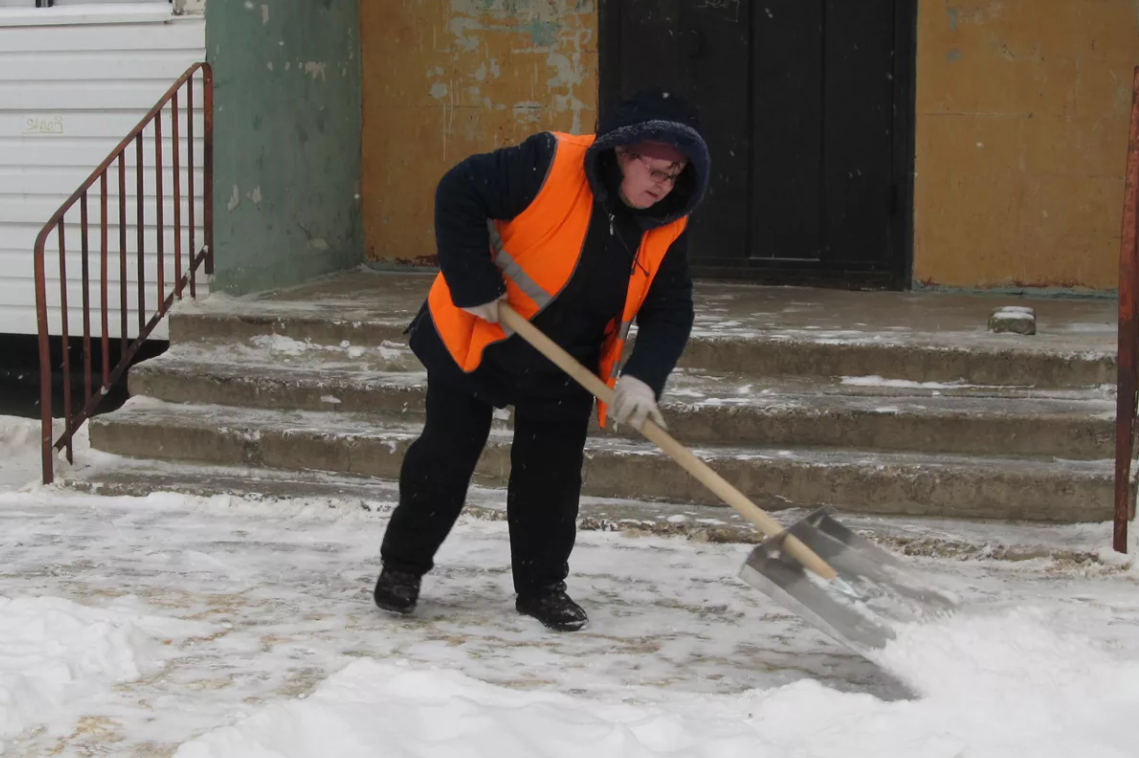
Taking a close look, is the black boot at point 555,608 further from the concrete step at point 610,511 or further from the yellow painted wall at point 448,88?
the yellow painted wall at point 448,88

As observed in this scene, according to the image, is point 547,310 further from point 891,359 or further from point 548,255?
point 891,359

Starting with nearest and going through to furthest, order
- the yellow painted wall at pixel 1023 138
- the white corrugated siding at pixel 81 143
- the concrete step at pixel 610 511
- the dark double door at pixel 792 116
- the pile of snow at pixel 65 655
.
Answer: the pile of snow at pixel 65 655 → the concrete step at pixel 610 511 → the white corrugated siding at pixel 81 143 → the yellow painted wall at pixel 1023 138 → the dark double door at pixel 792 116

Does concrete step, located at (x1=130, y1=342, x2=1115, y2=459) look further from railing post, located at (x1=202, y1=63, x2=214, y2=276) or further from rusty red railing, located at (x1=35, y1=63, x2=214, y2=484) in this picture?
railing post, located at (x1=202, y1=63, x2=214, y2=276)

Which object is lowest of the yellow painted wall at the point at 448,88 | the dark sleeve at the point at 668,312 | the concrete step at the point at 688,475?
the concrete step at the point at 688,475

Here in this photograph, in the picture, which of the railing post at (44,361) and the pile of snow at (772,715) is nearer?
the pile of snow at (772,715)

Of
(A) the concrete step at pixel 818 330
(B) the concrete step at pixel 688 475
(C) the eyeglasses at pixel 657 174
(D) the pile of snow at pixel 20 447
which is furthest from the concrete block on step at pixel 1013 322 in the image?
(D) the pile of snow at pixel 20 447

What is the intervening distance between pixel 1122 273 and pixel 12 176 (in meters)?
5.61

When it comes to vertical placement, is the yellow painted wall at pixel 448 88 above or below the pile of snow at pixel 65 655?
above

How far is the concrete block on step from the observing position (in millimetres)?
6512

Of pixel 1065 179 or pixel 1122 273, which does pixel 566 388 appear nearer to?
pixel 1122 273

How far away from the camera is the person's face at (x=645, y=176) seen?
12.7ft

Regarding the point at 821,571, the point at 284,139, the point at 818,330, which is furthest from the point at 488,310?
the point at 284,139

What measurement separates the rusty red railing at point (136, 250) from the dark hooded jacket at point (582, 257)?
274 cm

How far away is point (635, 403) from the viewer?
395cm
